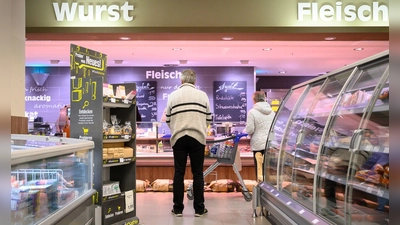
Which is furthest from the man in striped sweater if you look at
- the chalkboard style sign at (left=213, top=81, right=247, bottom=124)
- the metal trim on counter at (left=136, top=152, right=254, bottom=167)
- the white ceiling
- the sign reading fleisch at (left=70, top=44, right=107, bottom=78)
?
the chalkboard style sign at (left=213, top=81, right=247, bottom=124)

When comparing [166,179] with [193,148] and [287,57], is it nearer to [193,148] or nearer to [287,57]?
[193,148]

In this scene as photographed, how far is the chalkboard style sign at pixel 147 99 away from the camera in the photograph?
12.1m

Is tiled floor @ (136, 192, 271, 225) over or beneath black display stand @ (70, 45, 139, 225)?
beneath

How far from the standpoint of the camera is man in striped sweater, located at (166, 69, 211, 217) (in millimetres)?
5062

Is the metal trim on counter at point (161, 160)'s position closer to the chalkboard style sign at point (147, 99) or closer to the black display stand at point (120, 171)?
the black display stand at point (120, 171)

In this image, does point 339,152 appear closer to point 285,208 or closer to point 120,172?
point 285,208

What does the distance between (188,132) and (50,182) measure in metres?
2.51

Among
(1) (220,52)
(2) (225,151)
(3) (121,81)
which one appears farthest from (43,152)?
(3) (121,81)

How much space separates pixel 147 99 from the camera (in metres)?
12.2

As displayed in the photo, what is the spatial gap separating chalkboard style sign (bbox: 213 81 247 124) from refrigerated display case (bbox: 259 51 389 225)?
7.79 m

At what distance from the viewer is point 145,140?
343 inches

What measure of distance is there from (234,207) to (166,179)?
2.14 m

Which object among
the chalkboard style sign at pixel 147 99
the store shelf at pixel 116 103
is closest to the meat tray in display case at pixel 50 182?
the store shelf at pixel 116 103

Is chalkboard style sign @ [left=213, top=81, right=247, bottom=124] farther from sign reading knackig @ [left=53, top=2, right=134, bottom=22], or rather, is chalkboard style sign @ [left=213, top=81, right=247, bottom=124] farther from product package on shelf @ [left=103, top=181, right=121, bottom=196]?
product package on shelf @ [left=103, top=181, right=121, bottom=196]
